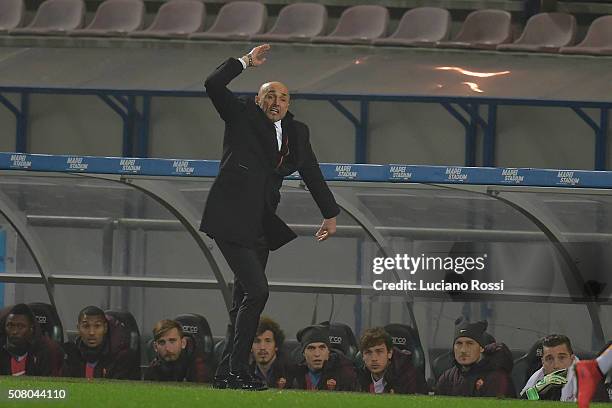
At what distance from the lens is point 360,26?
17.9 metres

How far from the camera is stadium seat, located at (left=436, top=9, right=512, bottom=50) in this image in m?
17.1

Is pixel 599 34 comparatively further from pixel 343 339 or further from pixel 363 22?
pixel 343 339

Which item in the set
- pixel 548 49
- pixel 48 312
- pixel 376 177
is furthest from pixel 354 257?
pixel 548 49

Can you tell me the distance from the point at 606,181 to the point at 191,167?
2553 millimetres

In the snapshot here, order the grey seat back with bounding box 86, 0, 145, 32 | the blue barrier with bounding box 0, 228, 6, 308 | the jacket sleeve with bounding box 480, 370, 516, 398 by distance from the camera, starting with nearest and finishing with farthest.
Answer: the jacket sleeve with bounding box 480, 370, 516, 398
the blue barrier with bounding box 0, 228, 6, 308
the grey seat back with bounding box 86, 0, 145, 32

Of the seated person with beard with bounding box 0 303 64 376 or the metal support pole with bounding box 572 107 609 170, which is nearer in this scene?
the seated person with beard with bounding box 0 303 64 376

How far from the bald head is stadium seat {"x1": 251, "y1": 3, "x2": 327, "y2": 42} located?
31.5 ft

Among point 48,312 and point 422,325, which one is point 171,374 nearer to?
point 48,312

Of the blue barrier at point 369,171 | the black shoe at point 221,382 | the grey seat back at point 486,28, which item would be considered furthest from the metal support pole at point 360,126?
the black shoe at point 221,382

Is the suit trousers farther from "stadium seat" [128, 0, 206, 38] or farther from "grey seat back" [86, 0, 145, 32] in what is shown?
"grey seat back" [86, 0, 145, 32]

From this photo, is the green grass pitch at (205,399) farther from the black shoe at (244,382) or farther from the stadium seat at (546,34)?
the stadium seat at (546,34)

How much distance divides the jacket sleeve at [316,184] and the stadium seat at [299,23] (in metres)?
9.41

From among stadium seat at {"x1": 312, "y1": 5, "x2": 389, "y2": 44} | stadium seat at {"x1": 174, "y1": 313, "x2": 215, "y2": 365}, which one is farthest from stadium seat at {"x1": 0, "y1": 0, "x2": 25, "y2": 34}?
stadium seat at {"x1": 174, "y1": 313, "x2": 215, "y2": 365}

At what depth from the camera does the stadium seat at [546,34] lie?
16.9 metres
